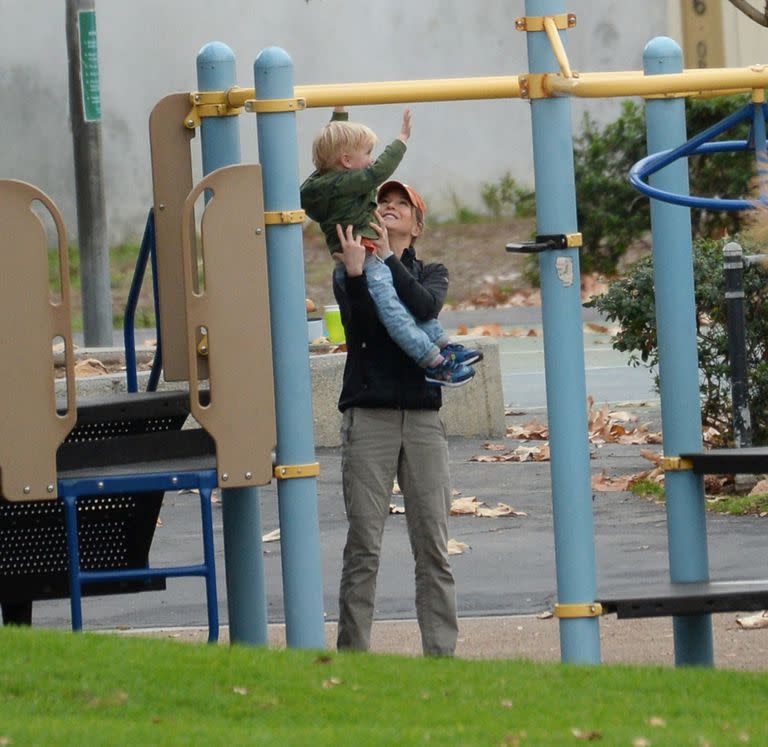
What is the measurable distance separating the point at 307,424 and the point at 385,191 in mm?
836

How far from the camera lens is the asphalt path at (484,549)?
25.8ft

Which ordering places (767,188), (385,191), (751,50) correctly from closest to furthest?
(767,188) < (385,191) < (751,50)

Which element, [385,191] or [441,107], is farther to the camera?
Result: [441,107]

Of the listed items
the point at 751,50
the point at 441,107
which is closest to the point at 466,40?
the point at 441,107

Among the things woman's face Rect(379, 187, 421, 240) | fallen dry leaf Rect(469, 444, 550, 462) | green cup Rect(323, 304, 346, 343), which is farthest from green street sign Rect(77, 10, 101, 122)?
woman's face Rect(379, 187, 421, 240)

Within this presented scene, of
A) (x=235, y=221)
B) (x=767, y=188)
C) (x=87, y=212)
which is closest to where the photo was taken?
(x=767, y=188)

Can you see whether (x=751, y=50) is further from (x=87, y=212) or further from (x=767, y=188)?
(x=767, y=188)

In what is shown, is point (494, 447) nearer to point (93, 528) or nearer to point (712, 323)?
point (712, 323)

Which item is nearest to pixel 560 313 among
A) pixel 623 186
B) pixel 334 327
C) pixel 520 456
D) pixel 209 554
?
pixel 209 554

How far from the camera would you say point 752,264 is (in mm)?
9383

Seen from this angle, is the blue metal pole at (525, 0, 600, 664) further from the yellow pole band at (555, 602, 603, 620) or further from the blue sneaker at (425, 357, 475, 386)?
the blue sneaker at (425, 357, 475, 386)

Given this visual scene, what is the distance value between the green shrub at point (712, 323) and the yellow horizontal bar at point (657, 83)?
3901 millimetres

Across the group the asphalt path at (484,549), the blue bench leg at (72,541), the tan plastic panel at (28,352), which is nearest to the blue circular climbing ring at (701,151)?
the tan plastic panel at (28,352)

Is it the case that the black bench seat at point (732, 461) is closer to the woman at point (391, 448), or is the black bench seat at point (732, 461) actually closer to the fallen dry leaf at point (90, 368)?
the woman at point (391, 448)
